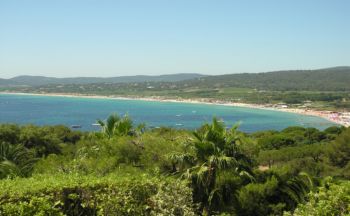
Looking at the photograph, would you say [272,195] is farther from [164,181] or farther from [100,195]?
[100,195]

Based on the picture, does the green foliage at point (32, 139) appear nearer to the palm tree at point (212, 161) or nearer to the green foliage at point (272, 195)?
the green foliage at point (272, 195)

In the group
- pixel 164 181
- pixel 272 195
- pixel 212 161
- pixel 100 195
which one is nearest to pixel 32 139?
pixel 272 195

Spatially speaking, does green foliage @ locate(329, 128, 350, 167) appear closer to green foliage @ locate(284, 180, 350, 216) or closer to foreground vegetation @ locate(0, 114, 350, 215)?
foreground vegetation @ locate(0, 114, 350, 215)

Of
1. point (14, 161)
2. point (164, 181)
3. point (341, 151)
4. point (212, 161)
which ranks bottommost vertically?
point (341, 151)

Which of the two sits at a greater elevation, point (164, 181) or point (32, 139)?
point (164, 181)

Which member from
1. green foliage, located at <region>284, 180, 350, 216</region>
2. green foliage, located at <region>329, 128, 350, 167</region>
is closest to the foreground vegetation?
green foliage, located at <region>284, 180, 350, 216</region>

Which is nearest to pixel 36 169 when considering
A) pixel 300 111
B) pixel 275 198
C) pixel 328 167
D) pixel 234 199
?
pixel 234 199
